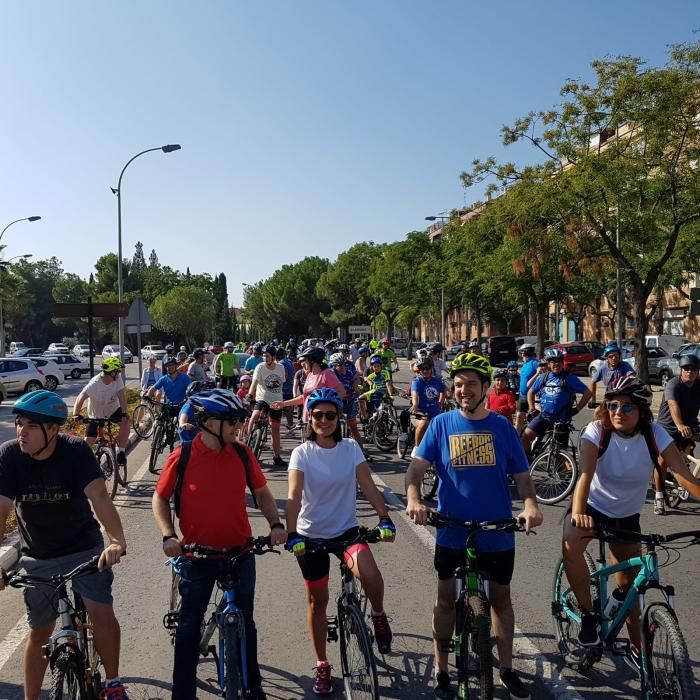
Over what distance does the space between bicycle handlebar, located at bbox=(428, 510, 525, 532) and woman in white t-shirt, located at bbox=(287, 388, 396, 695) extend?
0.30 meters

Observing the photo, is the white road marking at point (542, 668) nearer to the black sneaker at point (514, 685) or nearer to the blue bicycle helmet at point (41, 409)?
the black sneaker at point (514, 685)

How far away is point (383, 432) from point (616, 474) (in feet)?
29.4

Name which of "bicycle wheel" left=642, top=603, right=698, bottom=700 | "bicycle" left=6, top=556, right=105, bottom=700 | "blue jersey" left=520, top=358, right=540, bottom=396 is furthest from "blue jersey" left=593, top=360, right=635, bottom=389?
"bicycle" left=6, top=556, right=105, bottom=700

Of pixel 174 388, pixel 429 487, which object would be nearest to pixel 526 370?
pixel 429 487

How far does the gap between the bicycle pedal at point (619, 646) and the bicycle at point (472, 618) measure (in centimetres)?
87

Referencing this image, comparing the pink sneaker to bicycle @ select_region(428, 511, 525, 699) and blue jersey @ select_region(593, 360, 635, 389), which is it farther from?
blue jersey @ select_region(593, 360, 635, 389)

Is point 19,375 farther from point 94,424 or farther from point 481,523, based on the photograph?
point 481,523

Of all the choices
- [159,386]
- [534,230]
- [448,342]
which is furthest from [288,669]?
[448,342]

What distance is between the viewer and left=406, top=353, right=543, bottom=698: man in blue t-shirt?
384 cm

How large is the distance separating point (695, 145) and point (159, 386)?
15.9 m

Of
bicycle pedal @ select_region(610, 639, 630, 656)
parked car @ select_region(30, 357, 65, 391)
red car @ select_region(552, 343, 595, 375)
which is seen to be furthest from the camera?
red car @ select_region(552, 343, 595, 375)

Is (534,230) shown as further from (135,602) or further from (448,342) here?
(448,342)

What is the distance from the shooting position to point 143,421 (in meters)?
16.1

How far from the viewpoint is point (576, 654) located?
4312mm
